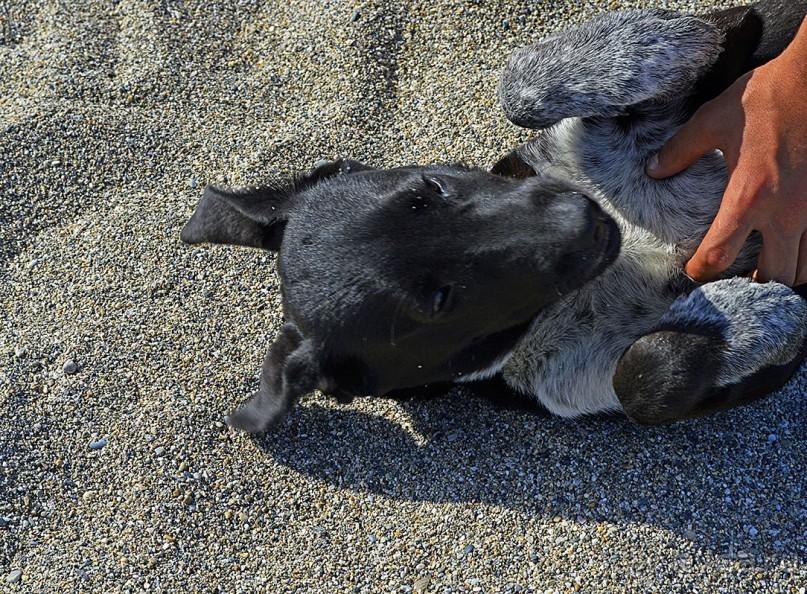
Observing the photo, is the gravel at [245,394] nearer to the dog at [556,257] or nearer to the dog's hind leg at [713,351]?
the dog at [556,257]

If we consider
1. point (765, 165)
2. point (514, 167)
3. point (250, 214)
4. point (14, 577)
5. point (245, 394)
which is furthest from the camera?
point (245, 394)

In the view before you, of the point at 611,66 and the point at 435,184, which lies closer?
the point at 435,184

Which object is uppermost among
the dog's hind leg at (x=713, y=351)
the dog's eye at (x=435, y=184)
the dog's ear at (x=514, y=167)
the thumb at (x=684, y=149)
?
the thumb at (x=684, y=149)

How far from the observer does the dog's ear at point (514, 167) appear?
3.65 meters

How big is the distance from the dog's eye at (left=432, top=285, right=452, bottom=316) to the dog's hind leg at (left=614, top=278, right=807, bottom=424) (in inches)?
29.6

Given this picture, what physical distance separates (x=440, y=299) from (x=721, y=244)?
1.07 m

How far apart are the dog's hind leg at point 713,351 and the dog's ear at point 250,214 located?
56.4 inches

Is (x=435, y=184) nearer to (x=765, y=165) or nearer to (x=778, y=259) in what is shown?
(x=765, y=165)

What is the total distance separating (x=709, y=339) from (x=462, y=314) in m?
0.92

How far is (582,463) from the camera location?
3.53 m

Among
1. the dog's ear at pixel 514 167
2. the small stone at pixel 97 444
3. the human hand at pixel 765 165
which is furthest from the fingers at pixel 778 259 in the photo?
the small stone at pixel 97 444

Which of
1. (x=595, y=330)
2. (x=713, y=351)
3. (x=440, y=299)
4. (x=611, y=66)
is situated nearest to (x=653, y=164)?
(x=611, y=66)

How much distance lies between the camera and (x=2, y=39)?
4.86m

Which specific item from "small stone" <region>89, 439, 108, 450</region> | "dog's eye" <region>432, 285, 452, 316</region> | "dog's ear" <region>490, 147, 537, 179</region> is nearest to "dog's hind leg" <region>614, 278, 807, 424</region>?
"dog's eye" <region>432, 285, 452, 316</region>
